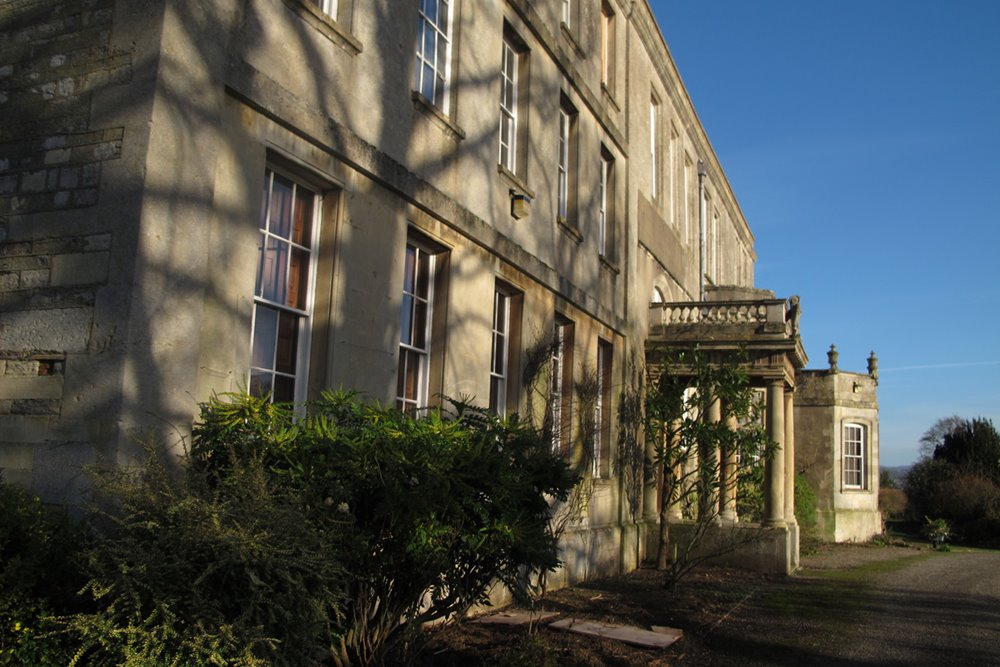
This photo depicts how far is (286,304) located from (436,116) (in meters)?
3.10

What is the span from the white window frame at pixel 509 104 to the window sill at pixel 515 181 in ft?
0.56

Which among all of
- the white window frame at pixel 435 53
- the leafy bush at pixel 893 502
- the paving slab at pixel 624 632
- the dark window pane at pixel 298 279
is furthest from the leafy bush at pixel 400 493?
the leafy bush at pixel 893 502

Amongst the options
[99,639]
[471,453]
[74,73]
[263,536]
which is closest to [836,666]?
[471,453]

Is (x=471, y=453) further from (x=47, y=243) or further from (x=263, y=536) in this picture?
(x=47, y=243)

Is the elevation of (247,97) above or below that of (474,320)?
above

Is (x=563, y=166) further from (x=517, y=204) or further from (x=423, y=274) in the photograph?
(x=423, y=274)

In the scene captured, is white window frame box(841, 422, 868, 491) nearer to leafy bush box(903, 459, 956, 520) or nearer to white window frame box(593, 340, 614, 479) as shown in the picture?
leafy bush box(903, 459, 956, 520)

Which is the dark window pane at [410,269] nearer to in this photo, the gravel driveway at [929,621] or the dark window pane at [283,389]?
the dark window pane at [283,389]

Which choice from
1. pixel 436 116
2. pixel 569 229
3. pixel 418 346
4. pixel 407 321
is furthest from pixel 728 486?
pixel 436 116

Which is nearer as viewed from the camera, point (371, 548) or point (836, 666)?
point (371, 548)

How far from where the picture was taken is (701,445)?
1461cm

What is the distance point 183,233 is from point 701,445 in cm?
1060

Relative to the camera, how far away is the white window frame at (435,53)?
9328mm

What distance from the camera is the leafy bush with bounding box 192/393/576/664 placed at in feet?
17.1
